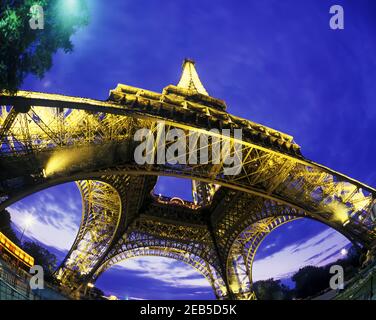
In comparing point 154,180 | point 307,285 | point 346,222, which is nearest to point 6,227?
point 154,180

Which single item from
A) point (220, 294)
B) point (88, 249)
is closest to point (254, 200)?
point (220, 294)

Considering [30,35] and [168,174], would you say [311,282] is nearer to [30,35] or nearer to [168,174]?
[168,174]

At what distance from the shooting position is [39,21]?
36.4 ft

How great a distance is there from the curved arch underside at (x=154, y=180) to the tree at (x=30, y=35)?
3048 millimetres

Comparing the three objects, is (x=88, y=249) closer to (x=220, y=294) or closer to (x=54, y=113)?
(x=220, y=294)

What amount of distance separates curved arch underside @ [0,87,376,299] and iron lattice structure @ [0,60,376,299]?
7 cm

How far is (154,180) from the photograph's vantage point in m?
34.0

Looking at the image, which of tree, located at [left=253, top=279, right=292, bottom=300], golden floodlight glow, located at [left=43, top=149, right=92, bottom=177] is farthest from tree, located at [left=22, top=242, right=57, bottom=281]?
golden floodlight glow, located at [left=43, top=149, right=92, bottom=177]

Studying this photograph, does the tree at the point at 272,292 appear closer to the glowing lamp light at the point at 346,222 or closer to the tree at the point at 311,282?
the tree at the point at 311,282

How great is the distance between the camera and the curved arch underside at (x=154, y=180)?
16.8 m

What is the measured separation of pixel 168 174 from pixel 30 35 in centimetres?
1330

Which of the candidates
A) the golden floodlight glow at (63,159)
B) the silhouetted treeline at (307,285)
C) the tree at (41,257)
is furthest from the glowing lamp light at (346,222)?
the tree at (41,257)

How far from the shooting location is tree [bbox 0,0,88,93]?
10555 mm
